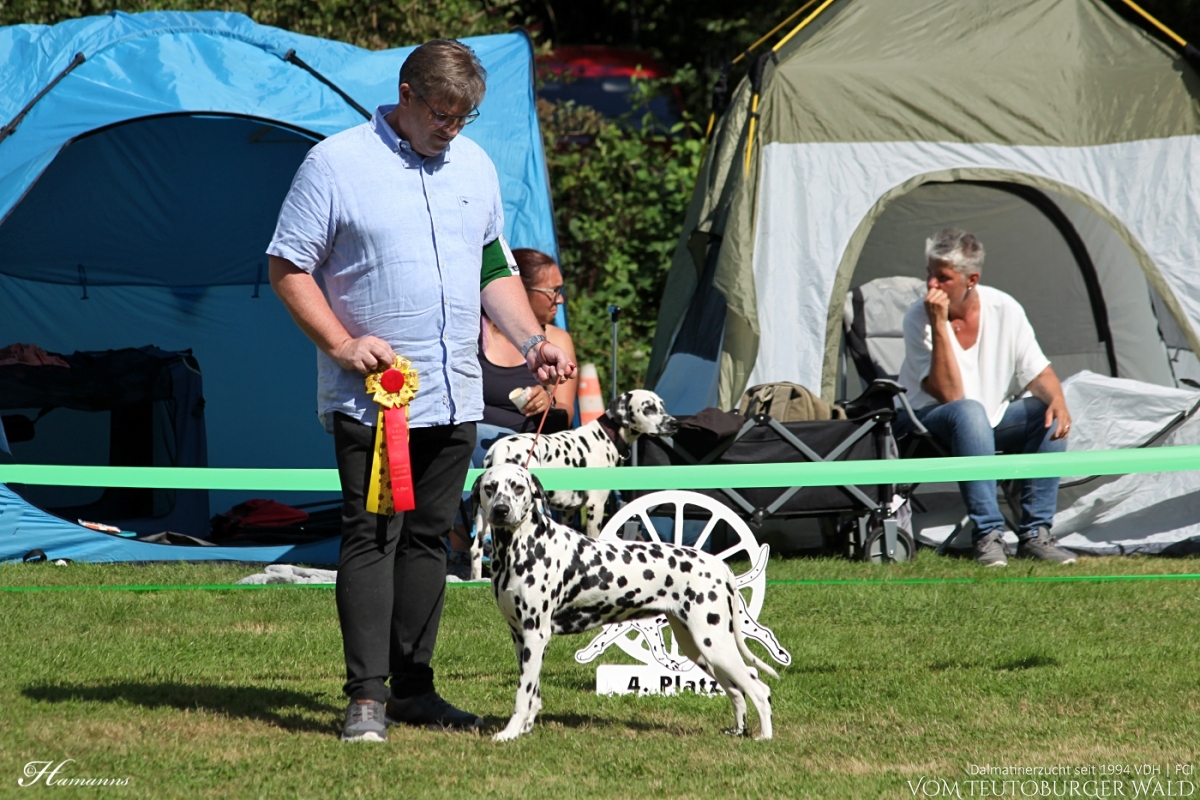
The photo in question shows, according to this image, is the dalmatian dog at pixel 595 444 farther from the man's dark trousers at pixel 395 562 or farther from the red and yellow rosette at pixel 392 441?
the red and yellow rosette at pixel 392 441

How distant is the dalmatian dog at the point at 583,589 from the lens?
3021mm

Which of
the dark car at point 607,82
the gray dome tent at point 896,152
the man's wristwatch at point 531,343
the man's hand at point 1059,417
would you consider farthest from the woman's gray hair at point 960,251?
the dark car at point 607,82

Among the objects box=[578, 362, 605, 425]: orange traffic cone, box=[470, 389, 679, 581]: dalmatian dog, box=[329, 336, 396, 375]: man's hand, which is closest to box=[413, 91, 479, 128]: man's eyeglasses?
box=[329, 336, 396, 375]: man's hand

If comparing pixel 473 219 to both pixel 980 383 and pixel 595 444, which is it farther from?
pixel 980 383

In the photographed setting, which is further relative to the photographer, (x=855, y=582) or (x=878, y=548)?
(x=878, y=548)

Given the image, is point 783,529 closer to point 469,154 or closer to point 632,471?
point 632,471

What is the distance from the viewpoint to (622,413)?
5254mm

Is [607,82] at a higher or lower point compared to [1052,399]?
higher

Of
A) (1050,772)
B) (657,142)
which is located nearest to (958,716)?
(1050,772)

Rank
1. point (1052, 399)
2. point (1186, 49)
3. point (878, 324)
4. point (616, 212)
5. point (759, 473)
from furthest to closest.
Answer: point (616, 212), point (878, 324), point (1186, 49), point (1052, 399), point (759, 473)

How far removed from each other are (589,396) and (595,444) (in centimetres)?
137

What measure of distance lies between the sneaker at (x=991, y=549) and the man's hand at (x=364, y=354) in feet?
10.4

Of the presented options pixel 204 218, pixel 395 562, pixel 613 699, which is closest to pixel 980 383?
pixel 613 699

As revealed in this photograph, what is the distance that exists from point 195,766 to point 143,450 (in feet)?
12.7
